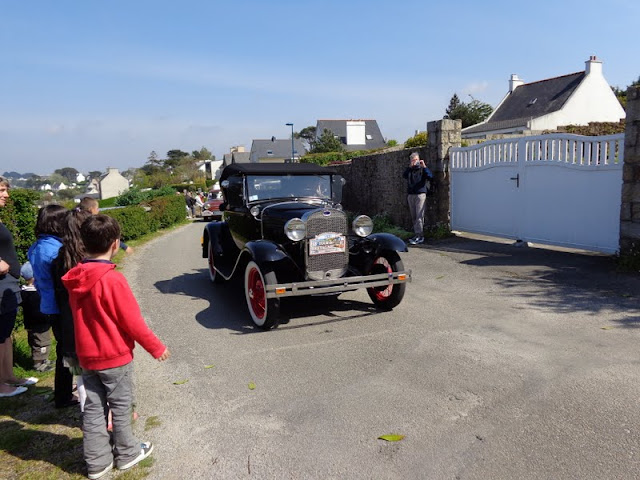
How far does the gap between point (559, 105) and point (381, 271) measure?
115 feet

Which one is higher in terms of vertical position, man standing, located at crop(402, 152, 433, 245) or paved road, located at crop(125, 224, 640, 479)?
man standing, located at crop(402, 152, 433, 245)

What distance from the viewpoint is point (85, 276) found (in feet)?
9.17

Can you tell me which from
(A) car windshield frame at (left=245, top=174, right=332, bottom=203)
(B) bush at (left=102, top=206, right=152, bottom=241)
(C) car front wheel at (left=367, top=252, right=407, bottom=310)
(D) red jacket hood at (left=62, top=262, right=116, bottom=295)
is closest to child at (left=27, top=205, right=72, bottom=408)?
(D) red jacket hood at (left=62, top=262, right=116, bottom=295)

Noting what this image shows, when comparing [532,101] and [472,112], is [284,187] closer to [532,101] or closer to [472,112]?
[532,101]

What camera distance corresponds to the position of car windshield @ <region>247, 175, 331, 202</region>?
269 inches

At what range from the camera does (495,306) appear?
230 inches

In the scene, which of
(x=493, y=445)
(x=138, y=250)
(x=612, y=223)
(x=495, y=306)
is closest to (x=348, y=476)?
(x=493, y=445)

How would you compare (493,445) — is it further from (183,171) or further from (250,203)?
(183,171)

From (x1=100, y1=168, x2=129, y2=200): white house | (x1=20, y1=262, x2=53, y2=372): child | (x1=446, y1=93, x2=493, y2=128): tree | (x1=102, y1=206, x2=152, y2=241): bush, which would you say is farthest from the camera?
(x1=100, y1=168, x2=129, y2=200): white house

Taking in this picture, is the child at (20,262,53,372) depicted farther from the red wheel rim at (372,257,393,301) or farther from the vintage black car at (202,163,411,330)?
the red wheel rim at (372,257,393,301)

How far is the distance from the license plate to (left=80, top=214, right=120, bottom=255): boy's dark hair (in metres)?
2.76

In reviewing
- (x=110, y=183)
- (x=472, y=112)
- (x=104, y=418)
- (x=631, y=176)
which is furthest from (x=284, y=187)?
(x=110, y=183)

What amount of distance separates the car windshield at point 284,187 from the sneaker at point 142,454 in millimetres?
4191

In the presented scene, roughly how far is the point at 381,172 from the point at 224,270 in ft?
26.8
